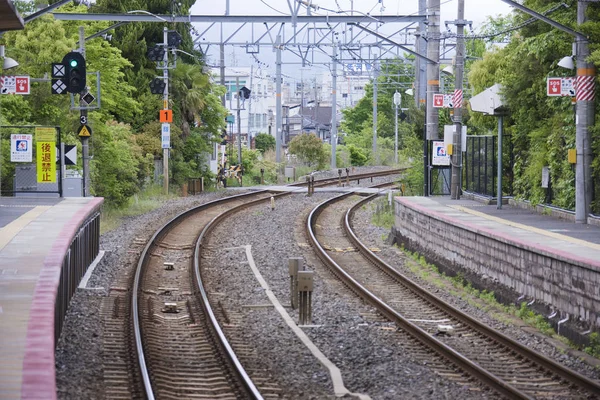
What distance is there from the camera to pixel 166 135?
42688mm

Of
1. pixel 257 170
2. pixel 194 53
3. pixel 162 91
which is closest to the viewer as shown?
pixel 162 91

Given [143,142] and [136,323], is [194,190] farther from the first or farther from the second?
[136,323]

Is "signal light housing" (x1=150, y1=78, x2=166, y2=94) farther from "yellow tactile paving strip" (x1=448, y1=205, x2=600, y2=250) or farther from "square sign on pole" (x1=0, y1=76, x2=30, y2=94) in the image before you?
"yellow tactile paving strip" (x1=448, y1=205, x2=600, y2=250)

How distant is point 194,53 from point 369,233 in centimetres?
2708

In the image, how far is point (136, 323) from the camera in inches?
583

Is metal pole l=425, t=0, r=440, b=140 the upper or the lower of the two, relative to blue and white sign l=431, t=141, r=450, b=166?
upper

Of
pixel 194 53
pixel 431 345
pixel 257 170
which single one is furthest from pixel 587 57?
pixel 257 170

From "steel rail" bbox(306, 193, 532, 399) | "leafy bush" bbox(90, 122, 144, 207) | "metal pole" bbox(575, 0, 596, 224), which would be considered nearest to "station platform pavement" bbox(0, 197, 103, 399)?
"steel rail" bbox(306, 193, 532, 399)

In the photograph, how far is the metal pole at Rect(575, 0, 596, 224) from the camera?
21.2 metres

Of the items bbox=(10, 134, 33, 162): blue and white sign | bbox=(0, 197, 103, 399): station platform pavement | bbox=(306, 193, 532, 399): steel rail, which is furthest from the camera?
bbox=(10, 134, 33, 162): blue and white sign

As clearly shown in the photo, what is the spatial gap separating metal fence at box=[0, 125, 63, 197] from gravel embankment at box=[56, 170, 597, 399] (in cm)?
294

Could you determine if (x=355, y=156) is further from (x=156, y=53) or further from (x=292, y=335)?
(x=292, y=335)

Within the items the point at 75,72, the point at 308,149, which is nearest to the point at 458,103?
the point at 75,72

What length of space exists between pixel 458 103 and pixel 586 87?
26.2 ft
